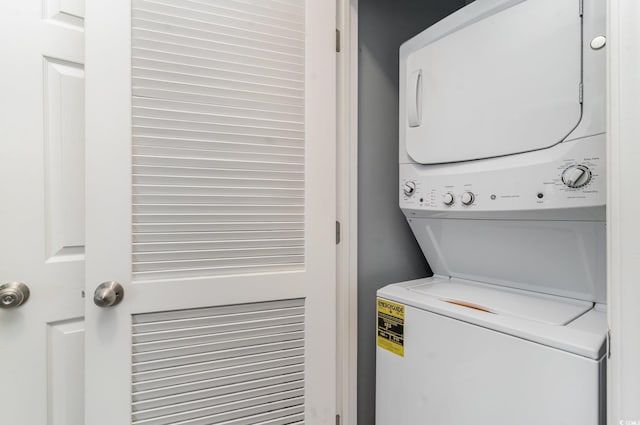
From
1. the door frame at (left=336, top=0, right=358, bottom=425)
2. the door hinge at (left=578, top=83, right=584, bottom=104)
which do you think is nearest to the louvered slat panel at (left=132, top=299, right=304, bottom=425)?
the door frame at (left=336, top=0, right=358, bottom=425)

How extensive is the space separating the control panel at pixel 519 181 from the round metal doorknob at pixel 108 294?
3.38ft

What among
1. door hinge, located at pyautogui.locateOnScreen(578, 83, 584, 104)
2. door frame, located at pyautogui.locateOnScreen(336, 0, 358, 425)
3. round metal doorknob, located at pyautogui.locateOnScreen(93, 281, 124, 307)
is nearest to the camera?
door hinge, located at pyautogui.locateOnScreen(578, 83, 584, 104)

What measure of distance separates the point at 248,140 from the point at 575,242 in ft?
3.49

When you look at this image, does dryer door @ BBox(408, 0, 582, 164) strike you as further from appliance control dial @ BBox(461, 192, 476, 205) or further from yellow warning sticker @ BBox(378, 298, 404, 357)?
yellow warning sticker @ BBox(378, 298, 404, 357)

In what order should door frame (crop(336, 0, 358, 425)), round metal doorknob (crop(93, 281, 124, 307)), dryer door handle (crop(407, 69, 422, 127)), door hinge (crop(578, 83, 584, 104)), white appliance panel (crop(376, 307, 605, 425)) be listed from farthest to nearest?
door frame (crop(336, 0, 358, 425))
dryer door handle (crop(407, 69, 422, 127))
round metal doorknob (crop(93, 281, 124, 307))
door hinge (crop(578, 83, 584, 104))
white appliance panel (crop(376, 307, 605, 425))

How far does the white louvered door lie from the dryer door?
1.18ft

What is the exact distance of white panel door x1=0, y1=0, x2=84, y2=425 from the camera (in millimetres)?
909

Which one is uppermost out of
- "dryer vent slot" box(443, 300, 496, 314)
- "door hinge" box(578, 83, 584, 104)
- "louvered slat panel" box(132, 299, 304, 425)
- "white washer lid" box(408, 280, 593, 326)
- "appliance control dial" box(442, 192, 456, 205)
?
"door hinge" box(578, 83, 584, 104)

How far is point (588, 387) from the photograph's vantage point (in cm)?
69

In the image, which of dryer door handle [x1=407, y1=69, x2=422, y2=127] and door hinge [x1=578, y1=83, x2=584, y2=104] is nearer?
door hinge [x1=578, y1=83, x2=584, y2=104]

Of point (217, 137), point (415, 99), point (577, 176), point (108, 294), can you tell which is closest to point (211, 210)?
point (217, 137)

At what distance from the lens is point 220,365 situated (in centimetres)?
109

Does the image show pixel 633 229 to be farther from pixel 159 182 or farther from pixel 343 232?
pixel 159 182

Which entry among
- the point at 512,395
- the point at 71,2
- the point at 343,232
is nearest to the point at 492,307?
the point at 512,395
